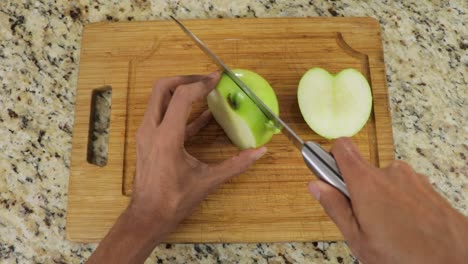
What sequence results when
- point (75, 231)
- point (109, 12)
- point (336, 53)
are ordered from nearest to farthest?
1. point (75, 231)
2. point (336, 53)
3. point (109, 12)

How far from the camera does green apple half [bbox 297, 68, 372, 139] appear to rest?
114 cm

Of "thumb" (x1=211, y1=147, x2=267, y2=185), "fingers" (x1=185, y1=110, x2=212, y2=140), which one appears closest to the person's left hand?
"thumb" (x1=211, y1=147, x2=267, y2=185)

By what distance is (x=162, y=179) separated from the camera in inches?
39.1

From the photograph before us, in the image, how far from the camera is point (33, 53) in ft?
4.33

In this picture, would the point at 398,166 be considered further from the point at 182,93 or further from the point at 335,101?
the point at 182,93

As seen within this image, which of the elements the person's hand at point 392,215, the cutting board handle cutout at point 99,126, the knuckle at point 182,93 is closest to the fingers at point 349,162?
the person's hand at point 392,215

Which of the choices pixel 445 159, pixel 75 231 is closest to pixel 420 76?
pixel 445 159

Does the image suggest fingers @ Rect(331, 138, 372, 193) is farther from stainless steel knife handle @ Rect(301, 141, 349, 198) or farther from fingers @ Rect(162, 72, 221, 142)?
fingers @ Rect(162, 72, 221, 142)

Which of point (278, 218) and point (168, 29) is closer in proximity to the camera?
point (278, 218)

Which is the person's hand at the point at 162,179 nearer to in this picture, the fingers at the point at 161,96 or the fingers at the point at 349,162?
the fingers at the point at 161,96

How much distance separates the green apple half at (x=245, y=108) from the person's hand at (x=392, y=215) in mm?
332

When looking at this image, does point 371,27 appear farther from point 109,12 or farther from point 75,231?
point 75,231

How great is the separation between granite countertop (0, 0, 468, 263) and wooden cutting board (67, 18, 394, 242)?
0.06 metres

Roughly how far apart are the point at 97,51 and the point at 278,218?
73cm
